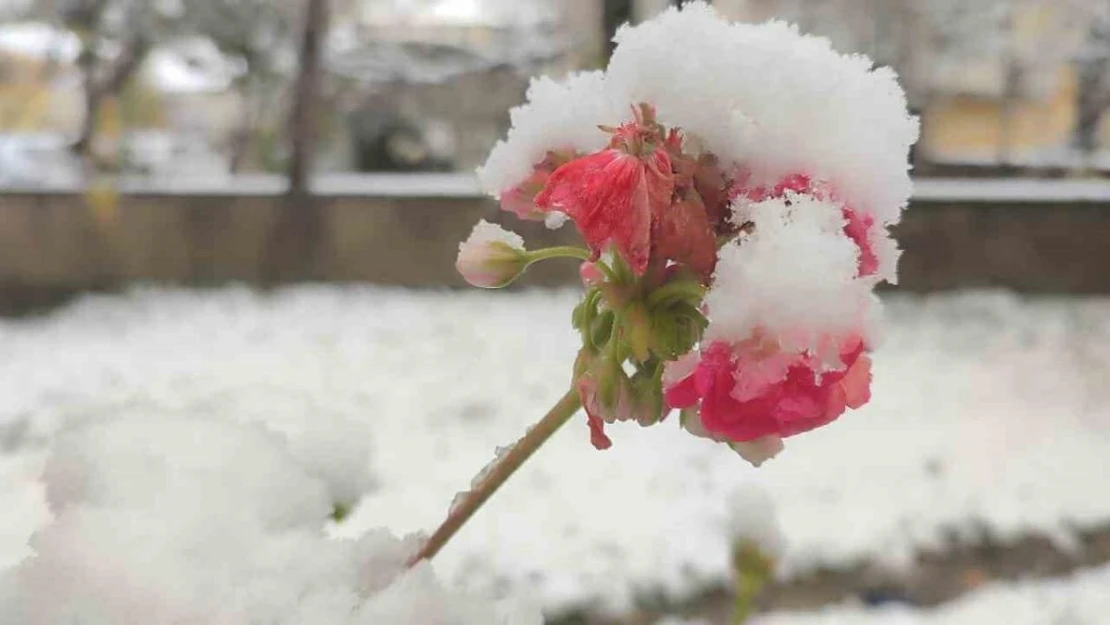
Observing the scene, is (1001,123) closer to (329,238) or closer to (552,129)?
(329,238)

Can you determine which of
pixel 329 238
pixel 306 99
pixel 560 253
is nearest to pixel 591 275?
pixel 560 253

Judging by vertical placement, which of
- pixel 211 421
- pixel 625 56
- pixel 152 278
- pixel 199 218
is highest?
pixel 625 56

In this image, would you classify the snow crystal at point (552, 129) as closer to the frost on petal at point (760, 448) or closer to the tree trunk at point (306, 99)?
Answer: the frost on petal at point (760, 448)

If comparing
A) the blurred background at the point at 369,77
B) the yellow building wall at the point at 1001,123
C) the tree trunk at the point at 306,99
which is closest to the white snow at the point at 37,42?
the blurred background at the point at 369,77

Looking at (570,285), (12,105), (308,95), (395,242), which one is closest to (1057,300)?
(570,285)

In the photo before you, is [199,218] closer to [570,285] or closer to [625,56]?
[570,285]

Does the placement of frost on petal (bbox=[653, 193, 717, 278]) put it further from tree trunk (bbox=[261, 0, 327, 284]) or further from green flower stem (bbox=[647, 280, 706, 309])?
tree trunk (bbox=[261, 0, 327, 284])

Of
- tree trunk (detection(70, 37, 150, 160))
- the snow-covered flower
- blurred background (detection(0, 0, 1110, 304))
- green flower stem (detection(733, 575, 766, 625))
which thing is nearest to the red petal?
the snow-covered flower
